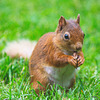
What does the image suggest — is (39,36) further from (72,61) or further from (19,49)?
(72,61)

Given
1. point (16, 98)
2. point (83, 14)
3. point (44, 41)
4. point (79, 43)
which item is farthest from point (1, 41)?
point (83, 14)

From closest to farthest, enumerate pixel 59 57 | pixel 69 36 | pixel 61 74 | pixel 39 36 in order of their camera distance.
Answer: pixel 69 36
pixel 59 57
pixel 61 74
pixel 39 36

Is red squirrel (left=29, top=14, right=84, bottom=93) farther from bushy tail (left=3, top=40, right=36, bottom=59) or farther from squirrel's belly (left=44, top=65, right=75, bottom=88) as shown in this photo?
bushy tail (left=3, top=40, right=36, bottom=59)

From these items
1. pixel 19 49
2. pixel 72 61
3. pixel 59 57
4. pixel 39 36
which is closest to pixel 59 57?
pixel 59 57

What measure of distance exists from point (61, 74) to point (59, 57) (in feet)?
0.89

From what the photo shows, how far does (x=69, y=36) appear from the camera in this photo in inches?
102

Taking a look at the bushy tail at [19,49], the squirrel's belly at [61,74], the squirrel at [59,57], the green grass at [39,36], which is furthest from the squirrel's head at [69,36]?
the bushy tail at [19,49]

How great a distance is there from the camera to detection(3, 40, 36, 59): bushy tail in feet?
12.6

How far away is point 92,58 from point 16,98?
73.7 inches

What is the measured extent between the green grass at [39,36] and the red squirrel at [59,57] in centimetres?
14

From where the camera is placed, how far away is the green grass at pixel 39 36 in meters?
2.81

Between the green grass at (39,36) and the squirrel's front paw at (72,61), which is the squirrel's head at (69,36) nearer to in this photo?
the squirrel's front paw at (72,61)

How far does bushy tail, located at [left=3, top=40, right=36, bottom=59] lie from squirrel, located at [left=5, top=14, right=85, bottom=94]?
0.77 metres

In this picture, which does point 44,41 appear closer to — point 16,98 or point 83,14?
point 16,98
